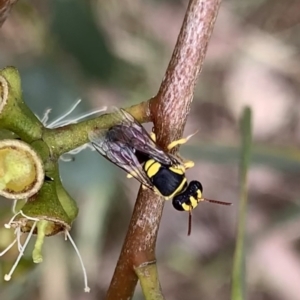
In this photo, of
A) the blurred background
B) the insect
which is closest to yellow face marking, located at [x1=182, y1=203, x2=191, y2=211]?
the insect

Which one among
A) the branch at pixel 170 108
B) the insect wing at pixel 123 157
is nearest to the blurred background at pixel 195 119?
the insect wing at pixel 123 157

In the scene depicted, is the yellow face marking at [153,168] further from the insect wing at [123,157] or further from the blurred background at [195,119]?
the blurred background at [195,119]

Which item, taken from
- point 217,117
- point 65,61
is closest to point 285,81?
point 217,117

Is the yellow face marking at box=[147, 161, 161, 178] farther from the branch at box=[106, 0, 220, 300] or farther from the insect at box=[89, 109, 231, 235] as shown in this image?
the branch at box=[106, 0, 220, 300]

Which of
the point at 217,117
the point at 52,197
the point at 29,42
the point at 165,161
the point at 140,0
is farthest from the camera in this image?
the point at 217,117

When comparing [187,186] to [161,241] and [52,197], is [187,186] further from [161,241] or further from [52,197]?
[161,241]

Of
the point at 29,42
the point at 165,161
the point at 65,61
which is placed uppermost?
the point at 29,42
